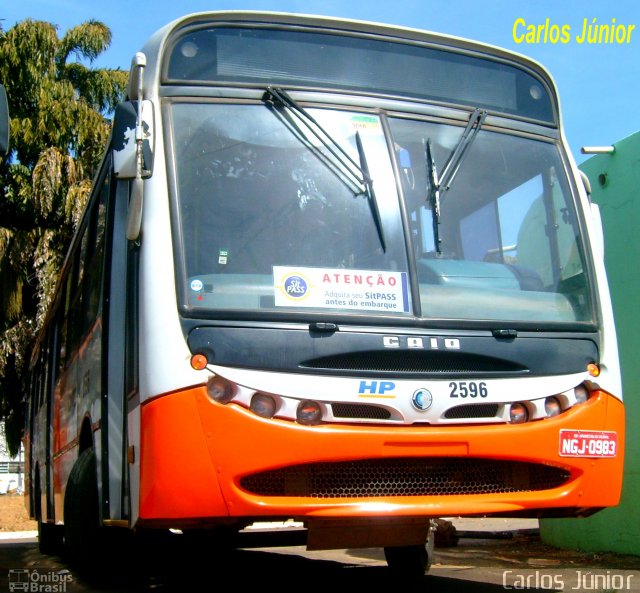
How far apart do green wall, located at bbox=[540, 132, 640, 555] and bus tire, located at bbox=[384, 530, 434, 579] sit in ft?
6.99

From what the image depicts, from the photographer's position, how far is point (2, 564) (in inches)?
429

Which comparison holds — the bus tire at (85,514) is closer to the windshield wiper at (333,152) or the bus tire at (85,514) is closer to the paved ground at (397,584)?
the paved ground at (397,584)

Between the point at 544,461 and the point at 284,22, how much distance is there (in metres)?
2.99

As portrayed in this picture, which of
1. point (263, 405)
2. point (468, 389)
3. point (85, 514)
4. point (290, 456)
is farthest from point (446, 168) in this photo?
point (85, 514)

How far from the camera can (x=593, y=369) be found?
209 inches

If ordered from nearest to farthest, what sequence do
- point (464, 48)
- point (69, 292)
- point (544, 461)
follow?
point (544, 461)
point (464, 48)
point (69, 292)

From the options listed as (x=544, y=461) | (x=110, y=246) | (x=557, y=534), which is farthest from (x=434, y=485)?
(x=557, y=534)

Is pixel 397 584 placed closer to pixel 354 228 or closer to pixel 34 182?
pixel 354 228

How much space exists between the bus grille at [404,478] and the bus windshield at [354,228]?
0.80 m

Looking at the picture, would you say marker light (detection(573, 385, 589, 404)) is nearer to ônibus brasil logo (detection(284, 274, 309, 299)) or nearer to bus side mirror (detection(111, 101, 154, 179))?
ônibus brasil logo (detection(284, 274, 309, 299))

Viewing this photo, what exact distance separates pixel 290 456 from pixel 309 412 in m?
0.26

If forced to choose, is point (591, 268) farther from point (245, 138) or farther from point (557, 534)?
point (557, 534)

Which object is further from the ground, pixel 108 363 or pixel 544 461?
pixel 108 363

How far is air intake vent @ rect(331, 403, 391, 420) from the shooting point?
15.5ft
